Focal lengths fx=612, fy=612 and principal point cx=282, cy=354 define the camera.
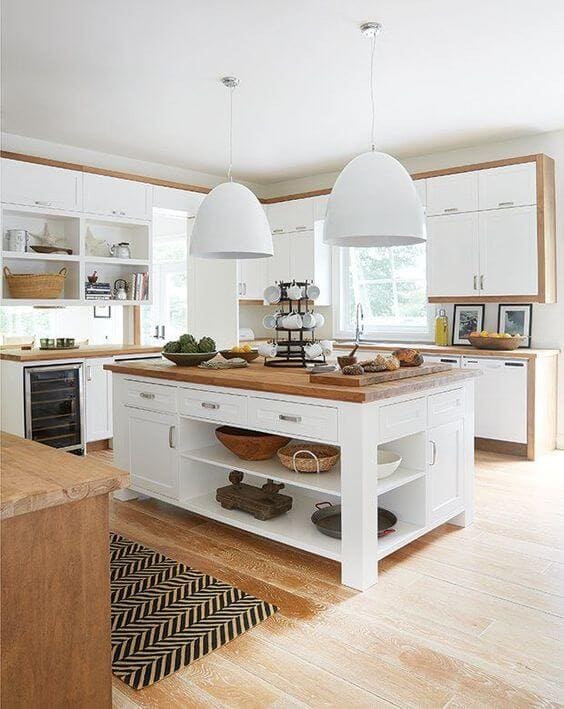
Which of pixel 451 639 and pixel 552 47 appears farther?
pixel 552 47

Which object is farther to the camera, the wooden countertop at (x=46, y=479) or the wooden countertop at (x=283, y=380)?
the wooden countertop at (x=283, y=380)

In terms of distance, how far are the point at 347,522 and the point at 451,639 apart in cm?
61

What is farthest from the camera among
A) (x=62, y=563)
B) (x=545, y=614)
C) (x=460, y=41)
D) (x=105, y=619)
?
(x=460, y=41)

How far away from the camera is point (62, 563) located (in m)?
1.48

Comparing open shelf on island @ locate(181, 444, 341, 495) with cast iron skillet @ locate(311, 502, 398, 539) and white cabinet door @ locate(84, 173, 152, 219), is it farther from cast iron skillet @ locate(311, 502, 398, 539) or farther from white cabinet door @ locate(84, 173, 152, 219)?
white cabinet door @ locate(84, 173, 152, 219)

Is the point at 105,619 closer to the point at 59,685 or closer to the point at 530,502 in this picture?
the point at 59,685

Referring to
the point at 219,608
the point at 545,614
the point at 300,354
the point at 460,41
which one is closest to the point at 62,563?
the point at 219,608

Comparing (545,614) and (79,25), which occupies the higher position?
(79,25)

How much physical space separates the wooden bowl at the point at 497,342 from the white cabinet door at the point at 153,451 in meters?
2.91

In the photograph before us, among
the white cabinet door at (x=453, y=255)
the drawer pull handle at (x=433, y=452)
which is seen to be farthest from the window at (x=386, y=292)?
the drawer pull handle at (x=433, y=452)

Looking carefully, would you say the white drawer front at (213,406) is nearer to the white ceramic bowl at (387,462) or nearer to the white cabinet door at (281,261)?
the white ceramic bowl at (387,462)

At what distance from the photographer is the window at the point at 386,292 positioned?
20.2 feet

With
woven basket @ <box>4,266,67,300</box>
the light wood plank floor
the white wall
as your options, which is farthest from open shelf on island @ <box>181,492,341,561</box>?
the white wall

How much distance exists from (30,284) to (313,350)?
288 centimetres
